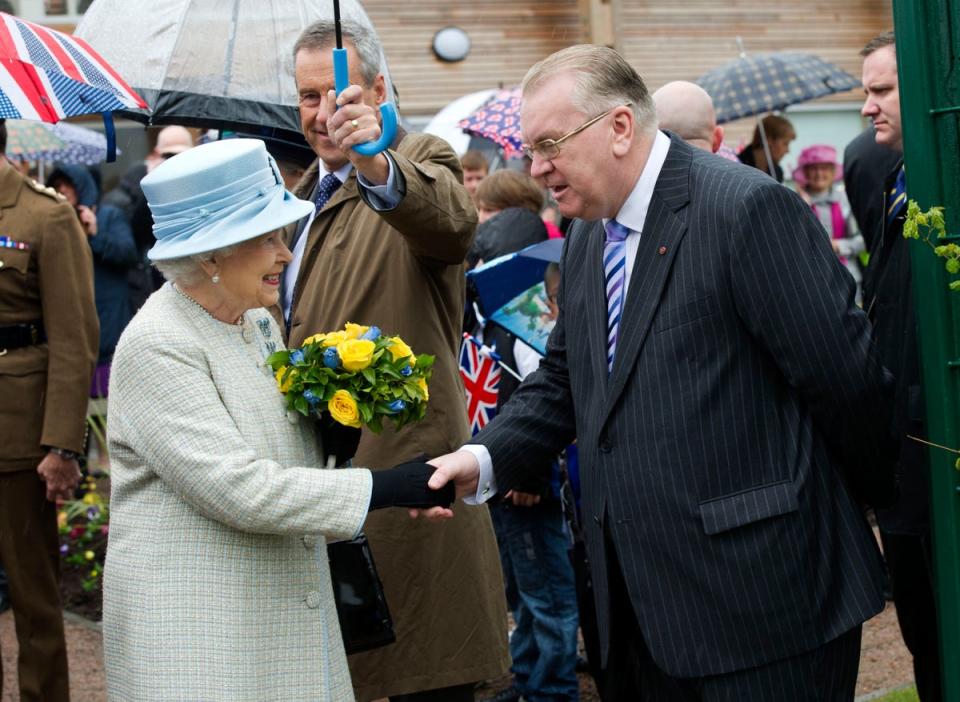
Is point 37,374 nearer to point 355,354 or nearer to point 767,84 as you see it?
point 355,354

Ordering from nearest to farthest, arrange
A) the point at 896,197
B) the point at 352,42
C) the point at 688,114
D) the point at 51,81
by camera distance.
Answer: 1. the point at 352,42
2. the point at 51,81
3. the point at 896,197
4. the point at 688,114

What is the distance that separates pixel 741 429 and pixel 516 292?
2606mm

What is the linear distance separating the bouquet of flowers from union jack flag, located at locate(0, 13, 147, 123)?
1235 mm

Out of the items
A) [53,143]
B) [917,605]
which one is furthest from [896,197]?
[53,143]

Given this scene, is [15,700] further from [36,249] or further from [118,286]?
[118,286]

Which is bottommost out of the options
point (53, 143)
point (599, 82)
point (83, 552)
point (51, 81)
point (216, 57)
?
point (83, 552)

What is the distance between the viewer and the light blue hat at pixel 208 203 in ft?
10.5

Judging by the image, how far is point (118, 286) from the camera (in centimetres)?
1045

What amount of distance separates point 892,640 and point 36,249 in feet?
14.6

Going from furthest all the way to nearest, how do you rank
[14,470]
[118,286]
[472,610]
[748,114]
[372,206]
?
[118,286]
[748,114]
[14,470]
[472,610]
[372,206]

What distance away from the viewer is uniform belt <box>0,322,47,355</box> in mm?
5020

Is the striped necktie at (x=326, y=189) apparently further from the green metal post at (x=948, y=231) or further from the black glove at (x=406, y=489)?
the green metal post at (x=948, y=231)

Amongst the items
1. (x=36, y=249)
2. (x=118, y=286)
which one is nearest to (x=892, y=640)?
(x=36, y=249)

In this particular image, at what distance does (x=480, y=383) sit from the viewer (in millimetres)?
5762
